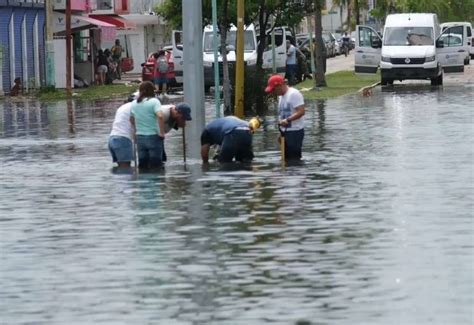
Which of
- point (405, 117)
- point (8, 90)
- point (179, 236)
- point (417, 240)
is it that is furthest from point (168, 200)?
point (8, 90)

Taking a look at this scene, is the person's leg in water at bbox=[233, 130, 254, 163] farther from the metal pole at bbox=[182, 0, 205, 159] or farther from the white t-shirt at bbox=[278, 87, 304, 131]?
→ the metal pole at bbox=[182, 0, 205, 159]

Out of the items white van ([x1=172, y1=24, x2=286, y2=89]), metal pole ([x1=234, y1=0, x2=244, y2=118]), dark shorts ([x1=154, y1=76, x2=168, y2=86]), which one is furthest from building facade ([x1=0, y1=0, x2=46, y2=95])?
metal pole ([x1=234, y1=0, x2=244, y2=118])

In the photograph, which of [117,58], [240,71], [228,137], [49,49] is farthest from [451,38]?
[228,137]

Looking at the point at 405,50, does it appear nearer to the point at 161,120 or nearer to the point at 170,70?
the point at 170,70

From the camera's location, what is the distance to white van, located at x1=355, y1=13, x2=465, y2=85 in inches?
2218

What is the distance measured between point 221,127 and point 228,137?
22cm

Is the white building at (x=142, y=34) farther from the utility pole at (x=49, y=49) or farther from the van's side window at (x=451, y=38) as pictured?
the utility pole at (x=49, y=49)

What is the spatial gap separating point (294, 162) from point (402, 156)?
1.68 meters

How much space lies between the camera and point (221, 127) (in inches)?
958

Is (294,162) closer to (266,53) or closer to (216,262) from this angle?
(216,262)

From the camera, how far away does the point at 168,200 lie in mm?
19734

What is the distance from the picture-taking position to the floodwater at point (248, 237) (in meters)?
11.7

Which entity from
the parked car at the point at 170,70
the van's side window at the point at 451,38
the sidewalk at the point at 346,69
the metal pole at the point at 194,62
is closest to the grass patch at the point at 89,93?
the parked car at the point at 170,70

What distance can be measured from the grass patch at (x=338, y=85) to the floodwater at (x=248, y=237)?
20.9 metres
